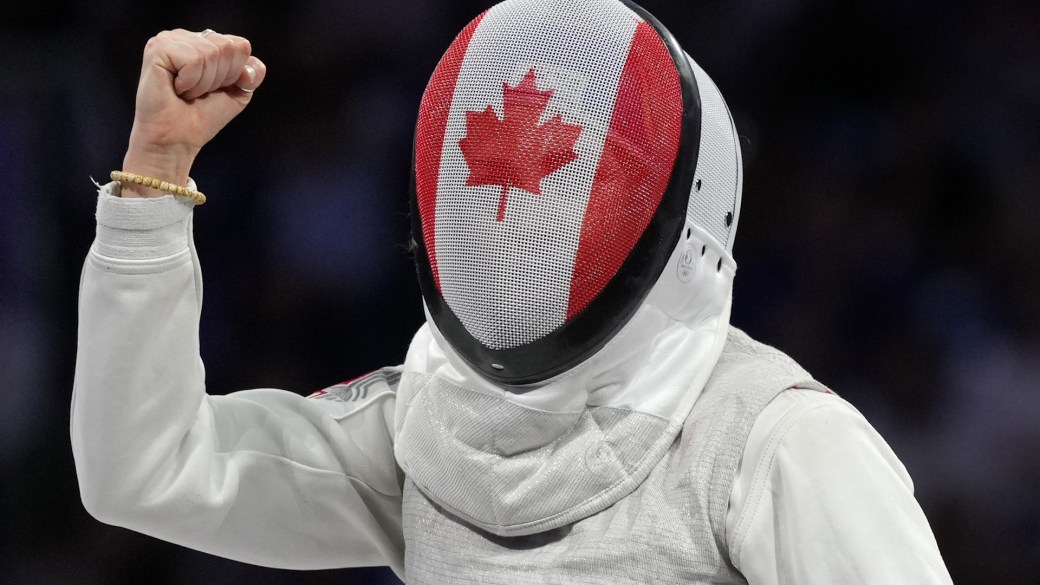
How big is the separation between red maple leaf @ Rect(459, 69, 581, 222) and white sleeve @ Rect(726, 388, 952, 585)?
12.0 inches

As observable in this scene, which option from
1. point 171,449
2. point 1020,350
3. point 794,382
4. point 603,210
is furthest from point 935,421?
point 171,449

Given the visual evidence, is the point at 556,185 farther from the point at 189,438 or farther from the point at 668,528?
the point at 189,438

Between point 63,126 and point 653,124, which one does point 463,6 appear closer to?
point 63,126

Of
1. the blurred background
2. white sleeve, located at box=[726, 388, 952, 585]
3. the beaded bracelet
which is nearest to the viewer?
white sleeve, located at box=[726, 388, 952, 585]

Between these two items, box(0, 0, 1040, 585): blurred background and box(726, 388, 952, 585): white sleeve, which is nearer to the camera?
box(726, 388, 952, 585): white sleeve

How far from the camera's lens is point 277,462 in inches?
50.6

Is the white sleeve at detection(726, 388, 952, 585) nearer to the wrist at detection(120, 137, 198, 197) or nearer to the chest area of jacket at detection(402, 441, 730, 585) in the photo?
the chest area of jacket at detection(402, 441, 730, 585)

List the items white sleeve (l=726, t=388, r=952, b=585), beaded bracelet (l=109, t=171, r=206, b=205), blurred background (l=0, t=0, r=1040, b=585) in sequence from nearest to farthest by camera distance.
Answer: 1. white sleeve (l=726, t=388, r=952, b=585)
2. beaded bracelet (l=109, t=171, r=206, b=205)
3. blurred background (l=0, t=0, r=1040, b=585)

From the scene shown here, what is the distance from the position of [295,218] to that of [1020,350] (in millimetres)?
1276

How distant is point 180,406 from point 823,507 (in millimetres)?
628

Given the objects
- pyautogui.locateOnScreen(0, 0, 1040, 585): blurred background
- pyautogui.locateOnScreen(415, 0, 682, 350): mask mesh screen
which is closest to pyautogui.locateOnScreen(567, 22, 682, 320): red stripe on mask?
pyautogui.locateOnScreen(415, 0, 682, 350): mask mesh screen

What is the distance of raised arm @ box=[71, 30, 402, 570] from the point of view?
1.12 metres

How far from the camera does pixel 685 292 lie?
3.72 feet

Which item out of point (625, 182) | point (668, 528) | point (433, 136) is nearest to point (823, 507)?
point (668, 528)
